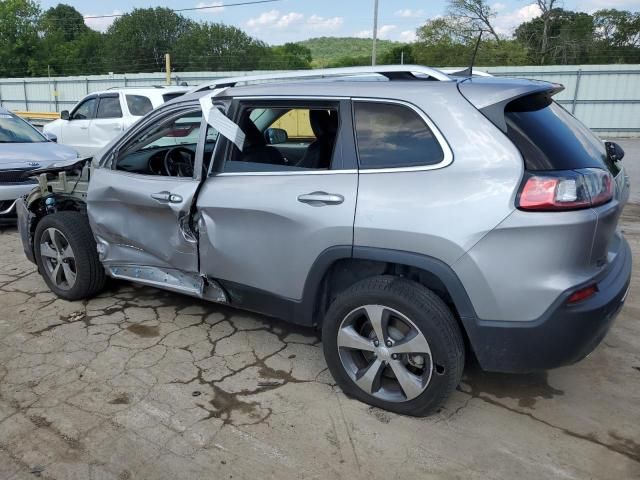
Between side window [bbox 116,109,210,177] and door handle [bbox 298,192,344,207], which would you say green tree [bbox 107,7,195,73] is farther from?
door handle [bbox 298,192,344,207]

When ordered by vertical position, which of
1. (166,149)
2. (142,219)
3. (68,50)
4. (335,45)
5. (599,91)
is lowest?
(142,219)

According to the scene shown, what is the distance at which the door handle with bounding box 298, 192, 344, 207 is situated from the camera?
9.04ft

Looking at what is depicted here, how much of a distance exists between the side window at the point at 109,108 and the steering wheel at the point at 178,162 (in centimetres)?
660

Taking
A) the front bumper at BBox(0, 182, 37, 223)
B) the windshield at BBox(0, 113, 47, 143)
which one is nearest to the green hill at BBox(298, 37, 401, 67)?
the windshield at BBox(0, 113, 47, 143)

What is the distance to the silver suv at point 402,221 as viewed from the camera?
236cm

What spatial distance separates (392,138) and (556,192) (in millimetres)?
843

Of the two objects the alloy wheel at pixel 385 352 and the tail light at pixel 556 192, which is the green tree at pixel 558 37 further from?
the alloy wheel at pixel 385 352

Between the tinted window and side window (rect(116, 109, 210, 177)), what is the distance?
5.67 meters

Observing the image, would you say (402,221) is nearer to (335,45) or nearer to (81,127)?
(81,127)

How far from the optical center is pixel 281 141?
383 centimetres

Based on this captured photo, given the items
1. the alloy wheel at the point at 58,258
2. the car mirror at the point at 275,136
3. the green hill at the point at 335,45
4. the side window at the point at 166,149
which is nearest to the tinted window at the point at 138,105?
the side window at the point at 166,149

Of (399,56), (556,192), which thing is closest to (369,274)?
(556,192)

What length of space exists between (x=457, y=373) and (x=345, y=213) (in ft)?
3.19

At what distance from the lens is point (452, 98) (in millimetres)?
2566
